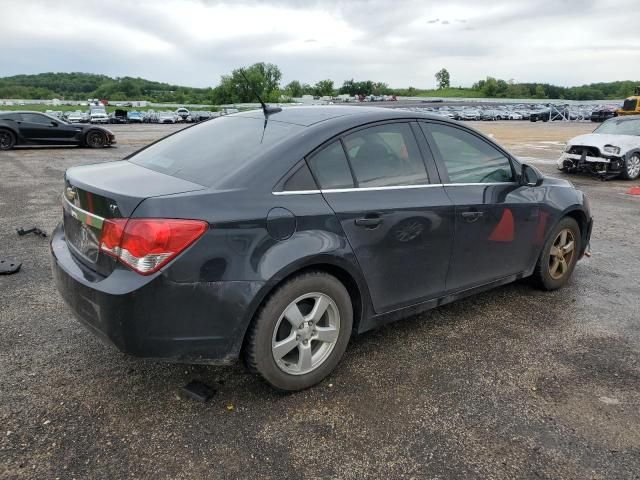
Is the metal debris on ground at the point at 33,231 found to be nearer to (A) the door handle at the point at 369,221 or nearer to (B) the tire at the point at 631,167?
(A) the door handle at the point at 369,221

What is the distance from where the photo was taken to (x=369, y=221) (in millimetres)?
3082

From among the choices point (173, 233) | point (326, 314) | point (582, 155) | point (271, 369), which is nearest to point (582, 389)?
point (326, 314)

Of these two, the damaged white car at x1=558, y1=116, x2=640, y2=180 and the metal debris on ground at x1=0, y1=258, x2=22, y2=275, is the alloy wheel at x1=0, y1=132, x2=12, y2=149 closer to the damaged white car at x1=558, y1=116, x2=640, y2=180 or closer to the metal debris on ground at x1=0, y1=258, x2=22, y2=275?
the metal debris on ground at x1=0, y1=258, x2=22, y2=275

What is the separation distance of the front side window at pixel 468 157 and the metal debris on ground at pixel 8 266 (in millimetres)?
3908

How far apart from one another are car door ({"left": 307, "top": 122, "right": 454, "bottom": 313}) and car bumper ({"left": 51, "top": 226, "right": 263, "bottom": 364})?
0.76 m

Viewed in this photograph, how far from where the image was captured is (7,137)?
16.1 m

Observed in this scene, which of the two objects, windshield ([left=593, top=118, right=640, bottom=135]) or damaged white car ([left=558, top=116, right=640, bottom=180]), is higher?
windshield ([left=593, top=118, right=640, bottom=135])

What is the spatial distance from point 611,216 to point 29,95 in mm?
130443

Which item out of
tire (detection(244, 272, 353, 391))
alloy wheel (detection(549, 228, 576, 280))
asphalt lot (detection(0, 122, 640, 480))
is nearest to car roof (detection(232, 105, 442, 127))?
tire (detection(244, 272, 353, 391))

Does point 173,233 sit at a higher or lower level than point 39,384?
higher

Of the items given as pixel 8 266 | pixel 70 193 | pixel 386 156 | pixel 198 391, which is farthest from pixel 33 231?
pixel 386 156

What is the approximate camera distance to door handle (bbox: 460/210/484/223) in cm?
360

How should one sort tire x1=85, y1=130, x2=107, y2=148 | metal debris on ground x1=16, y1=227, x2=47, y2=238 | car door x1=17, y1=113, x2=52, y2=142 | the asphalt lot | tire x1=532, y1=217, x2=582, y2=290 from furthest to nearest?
tire x1=85, y1=130, x2=107, y2=148 → car door x1=17, y1=113, x2=52, y2=142 → metal debris on ground x1=16, y1=227, x2=47, y2=238 → tire x1=532, y1=217, x2=582, y2=290 → the asphalt lot

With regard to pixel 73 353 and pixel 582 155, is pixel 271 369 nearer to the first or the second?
pixel 73 353
